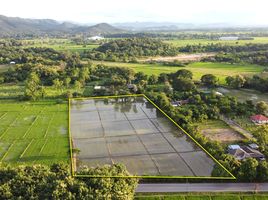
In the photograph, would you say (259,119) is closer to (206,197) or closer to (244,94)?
(244,94)

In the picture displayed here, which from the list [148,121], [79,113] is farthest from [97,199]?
[79,113]

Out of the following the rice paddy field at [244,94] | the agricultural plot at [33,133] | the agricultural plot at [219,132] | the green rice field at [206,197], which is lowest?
the agricultural plot at [33,133]

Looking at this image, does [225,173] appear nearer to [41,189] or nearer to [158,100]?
[41,189]

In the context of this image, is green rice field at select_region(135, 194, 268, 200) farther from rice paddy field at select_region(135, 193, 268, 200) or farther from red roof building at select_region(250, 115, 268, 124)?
red roof building at select_region(250, 115, 268, 124)

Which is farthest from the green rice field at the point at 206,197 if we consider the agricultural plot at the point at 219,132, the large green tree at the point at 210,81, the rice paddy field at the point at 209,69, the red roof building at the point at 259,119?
the rice paddy field at the point at 209,69

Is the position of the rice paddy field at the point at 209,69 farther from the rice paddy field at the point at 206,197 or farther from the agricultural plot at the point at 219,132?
the rice paddy field at the point at 206,197

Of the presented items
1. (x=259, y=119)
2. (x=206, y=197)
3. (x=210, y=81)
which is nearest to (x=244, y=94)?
(x=210, y=81)

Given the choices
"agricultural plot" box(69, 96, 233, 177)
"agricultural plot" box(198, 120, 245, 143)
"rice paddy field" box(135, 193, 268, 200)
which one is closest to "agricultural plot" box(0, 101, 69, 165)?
"agricultural plot" box(69, 96, 233, 177)
